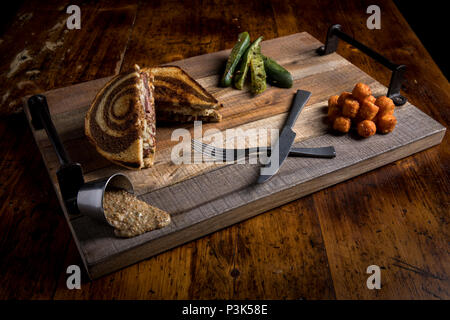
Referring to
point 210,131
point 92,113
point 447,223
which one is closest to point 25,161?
point 92,113

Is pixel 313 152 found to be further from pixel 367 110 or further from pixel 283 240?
pixel 283 240

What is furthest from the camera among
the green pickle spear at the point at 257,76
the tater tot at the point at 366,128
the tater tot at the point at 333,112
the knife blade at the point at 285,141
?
the green pickle spear at the point at 257,76

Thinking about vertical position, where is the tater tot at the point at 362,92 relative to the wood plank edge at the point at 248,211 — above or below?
above

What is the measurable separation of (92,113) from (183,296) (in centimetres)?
107

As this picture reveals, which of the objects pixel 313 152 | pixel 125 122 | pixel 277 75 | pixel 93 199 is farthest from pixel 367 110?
pixel 93 199

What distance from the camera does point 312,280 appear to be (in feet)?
5.14

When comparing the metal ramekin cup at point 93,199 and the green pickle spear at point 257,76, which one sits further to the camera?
the green pickle spear at point 257,76

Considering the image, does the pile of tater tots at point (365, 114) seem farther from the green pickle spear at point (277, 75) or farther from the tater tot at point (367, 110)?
the green pickle spear at point (277, 75)

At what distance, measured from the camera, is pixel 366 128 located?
2043 mm

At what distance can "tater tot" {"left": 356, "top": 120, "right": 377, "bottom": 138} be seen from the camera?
204 centimetres

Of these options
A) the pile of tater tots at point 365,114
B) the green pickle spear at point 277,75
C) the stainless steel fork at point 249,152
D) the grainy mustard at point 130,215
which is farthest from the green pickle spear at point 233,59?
the grainy mustard at point 130,215

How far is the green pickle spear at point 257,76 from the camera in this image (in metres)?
2.41

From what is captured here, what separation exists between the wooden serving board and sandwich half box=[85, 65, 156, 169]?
0.20ft

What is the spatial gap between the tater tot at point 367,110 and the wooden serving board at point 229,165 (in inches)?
4.3
